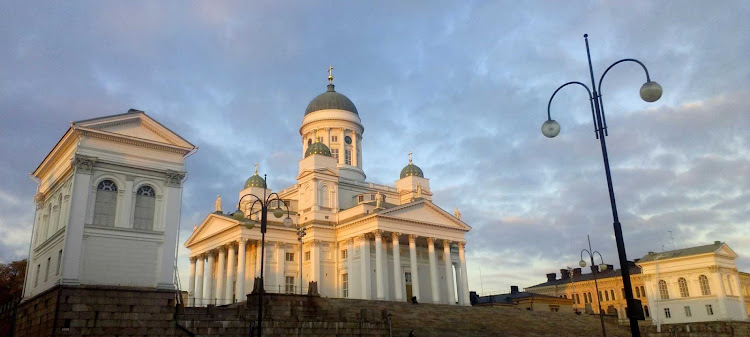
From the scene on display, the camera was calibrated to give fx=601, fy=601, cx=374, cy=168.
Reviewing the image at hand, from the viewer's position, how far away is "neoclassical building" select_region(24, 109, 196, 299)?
30.1 m

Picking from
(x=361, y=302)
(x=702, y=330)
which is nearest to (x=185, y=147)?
(x=361, y=302)

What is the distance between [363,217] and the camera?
52812mm

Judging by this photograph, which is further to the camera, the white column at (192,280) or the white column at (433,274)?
the white column at (192,280)

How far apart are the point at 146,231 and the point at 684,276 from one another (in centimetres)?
5525

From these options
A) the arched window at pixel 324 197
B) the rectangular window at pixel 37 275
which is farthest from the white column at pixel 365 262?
the rectangular window at pixel 37 275

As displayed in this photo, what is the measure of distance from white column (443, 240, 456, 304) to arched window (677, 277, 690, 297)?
25.1 meters

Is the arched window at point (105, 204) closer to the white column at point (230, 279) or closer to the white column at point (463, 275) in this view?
the white column at point (230, 279)

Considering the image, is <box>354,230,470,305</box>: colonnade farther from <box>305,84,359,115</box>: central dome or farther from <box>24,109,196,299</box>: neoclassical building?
<box>24,109,196,299</box>: neoclassical building

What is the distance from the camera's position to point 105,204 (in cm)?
3156

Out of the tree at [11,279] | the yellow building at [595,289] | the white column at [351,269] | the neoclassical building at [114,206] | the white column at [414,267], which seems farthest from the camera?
the yellow building at [595,289]

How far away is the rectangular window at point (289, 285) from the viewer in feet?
177

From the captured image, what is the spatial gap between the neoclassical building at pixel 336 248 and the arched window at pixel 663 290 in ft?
76.0

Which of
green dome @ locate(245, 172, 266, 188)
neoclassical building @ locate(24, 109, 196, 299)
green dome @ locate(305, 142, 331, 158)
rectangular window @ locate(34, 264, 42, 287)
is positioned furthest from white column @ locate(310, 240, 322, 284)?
rectangular window @ locate(34, 264, 42, 287)

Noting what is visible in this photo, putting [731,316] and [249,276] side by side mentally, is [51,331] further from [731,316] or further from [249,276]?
[731,316]
